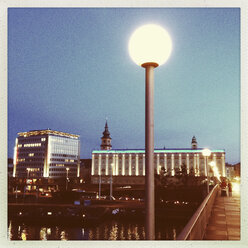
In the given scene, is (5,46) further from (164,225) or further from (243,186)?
(164,225)

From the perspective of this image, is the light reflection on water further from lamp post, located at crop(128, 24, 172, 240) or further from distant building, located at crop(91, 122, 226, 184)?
distant building, located at crop(91, 122, 226, 184)

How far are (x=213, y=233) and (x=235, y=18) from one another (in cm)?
557

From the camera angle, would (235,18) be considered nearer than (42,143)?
Yes

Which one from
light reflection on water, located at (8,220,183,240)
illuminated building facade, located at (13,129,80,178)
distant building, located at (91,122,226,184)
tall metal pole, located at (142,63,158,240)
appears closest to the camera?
tall metal pole, located at (142,63,158,240)

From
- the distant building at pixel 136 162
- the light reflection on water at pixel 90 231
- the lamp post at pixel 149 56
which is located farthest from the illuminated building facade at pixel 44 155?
the lamp post at pixel 149 56

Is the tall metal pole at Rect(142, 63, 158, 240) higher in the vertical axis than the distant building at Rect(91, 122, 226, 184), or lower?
higher

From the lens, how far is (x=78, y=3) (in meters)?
5.86

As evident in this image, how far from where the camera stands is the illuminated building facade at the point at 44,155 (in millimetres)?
93875

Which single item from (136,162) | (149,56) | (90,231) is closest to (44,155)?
(136,162)

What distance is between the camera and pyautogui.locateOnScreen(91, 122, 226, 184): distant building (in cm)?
9481

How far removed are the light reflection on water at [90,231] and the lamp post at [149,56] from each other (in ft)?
114

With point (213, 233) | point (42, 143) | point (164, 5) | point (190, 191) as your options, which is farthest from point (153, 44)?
point (42, 143)

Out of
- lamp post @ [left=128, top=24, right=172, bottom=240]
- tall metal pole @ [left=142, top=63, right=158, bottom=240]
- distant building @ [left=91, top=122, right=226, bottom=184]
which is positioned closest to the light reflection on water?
tall metal pole @ [left=142, top=63, right=158, bottom=240]

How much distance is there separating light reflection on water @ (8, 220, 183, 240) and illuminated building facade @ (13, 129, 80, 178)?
50889 millimetres
